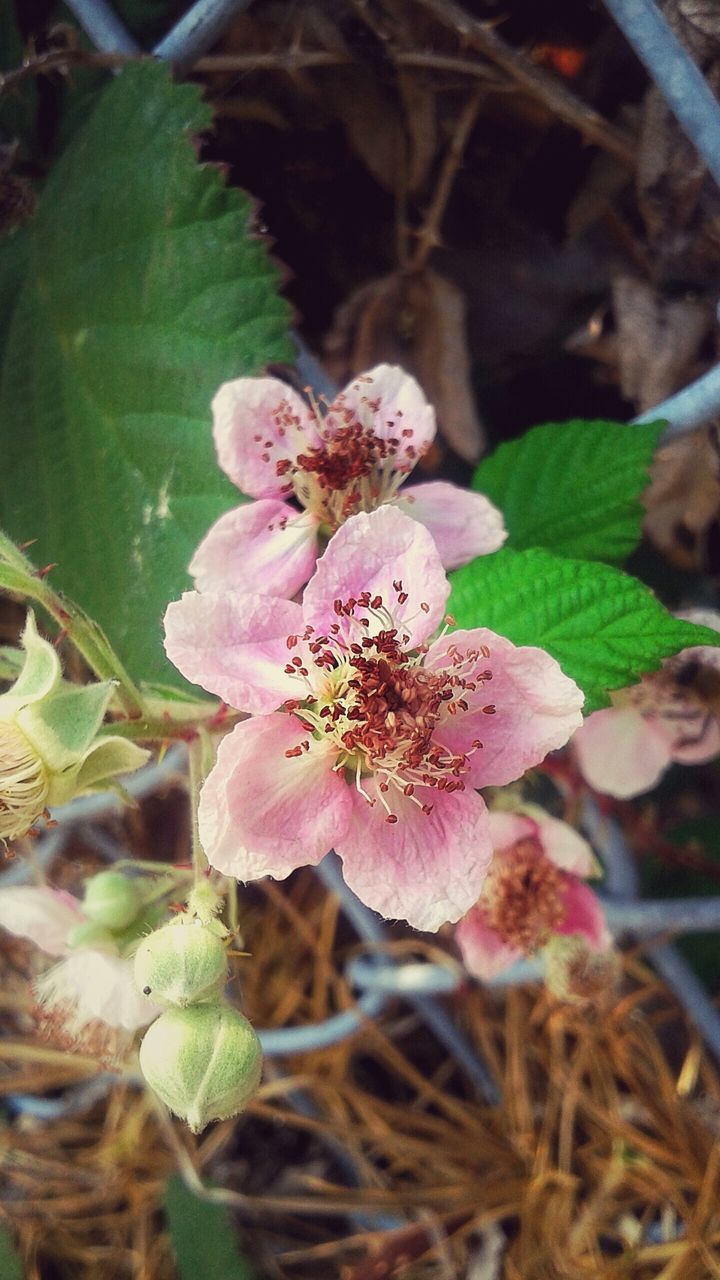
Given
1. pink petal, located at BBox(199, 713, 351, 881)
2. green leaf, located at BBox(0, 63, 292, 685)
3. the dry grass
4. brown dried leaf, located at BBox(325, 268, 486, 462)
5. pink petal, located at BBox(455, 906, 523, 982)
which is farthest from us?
the dry grass

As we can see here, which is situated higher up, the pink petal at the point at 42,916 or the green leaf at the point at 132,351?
the green leaf at the point at 132,351

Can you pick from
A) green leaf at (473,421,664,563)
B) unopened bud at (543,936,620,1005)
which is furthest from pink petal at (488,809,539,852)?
green leaf at (473,421,664,563)

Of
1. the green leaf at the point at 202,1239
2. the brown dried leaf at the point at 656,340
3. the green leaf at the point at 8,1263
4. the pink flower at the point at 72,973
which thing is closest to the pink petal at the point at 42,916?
the pink flower at the point at 72,973

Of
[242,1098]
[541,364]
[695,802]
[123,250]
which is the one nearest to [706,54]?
[541,364]

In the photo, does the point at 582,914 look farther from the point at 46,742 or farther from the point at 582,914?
the point at 46,742

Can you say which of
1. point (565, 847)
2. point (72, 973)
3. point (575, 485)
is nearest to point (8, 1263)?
point (72, 973)

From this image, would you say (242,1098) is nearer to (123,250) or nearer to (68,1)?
(123,250)

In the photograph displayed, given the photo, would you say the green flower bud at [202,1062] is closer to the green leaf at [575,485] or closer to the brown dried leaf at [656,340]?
the green leaf at [575,485]

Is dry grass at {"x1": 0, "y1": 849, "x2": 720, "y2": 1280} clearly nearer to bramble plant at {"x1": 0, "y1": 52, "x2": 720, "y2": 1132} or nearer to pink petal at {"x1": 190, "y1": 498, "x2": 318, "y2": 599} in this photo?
bramble plant at {"x1": 0, "y1": 52, "x2": 720, "y2": 1132}
